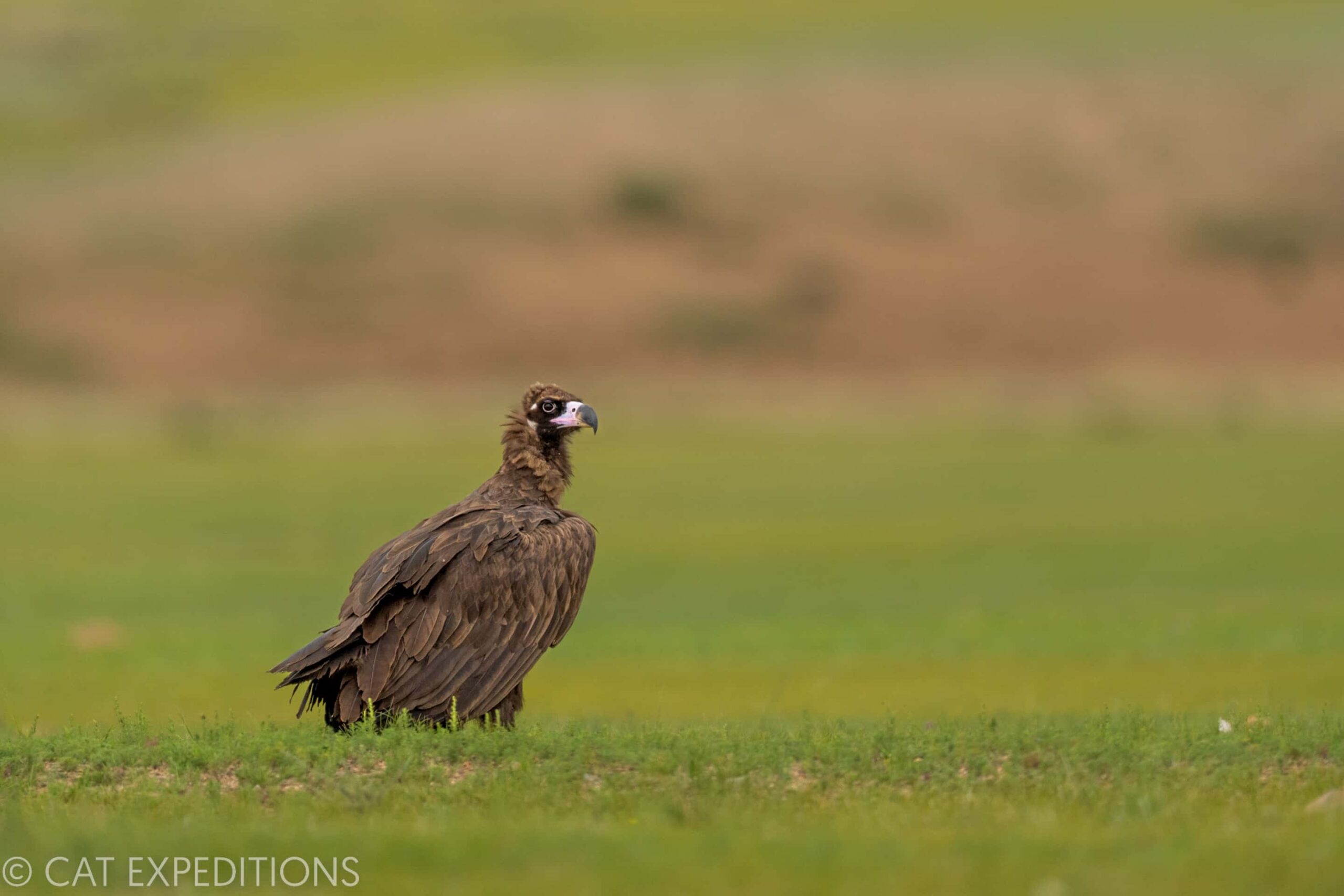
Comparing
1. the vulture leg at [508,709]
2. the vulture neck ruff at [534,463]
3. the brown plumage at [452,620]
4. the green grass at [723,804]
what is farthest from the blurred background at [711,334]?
the green grass at [723,804]

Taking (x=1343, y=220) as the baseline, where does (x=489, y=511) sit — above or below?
below

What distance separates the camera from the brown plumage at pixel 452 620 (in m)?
12.2

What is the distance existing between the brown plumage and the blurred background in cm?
650

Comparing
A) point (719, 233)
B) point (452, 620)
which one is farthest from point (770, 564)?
point (719, 233)

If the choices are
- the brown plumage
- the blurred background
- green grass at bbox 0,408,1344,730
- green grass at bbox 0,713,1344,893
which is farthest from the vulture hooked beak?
the blurred background

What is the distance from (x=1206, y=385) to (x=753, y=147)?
32214 millimetres

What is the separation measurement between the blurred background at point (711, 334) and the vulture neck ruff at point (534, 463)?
553 centimetres

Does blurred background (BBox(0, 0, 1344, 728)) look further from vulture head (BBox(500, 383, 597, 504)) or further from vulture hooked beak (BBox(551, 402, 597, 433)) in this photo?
vulture hooked beak (BBox(551, 402, 597, 433))

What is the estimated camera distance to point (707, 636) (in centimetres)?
2589

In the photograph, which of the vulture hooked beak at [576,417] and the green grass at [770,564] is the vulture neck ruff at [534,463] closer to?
the vulture hooked beak at [576,417]

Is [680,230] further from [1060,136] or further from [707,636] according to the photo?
[707,636]

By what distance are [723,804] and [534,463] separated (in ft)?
13.4

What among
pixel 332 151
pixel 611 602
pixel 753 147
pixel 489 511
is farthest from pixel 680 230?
pixel 489 511

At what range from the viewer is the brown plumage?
12.2 m
